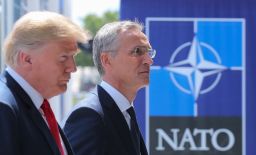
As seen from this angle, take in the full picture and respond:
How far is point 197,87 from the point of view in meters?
4.71

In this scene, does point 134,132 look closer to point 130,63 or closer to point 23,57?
point 130,63

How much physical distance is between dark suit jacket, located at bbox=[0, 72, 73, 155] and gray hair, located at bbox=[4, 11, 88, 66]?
8cm

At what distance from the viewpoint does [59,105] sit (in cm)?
633

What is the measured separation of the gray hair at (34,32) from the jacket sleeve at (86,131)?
1.50 feet

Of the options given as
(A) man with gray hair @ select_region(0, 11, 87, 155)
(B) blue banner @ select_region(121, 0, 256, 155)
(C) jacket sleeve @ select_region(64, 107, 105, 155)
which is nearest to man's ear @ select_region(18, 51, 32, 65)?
(A) man with gray hair @ select_region(0, 11, 87, 155)

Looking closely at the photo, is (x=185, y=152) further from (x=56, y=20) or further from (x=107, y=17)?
(x=107, y=17)

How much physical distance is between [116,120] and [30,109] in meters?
0.58

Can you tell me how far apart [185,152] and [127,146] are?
2.59 meters

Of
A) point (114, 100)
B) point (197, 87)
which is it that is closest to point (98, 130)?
point (114, 100)

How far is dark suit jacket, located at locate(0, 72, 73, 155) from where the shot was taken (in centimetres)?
155

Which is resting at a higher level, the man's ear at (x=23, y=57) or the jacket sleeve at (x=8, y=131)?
the man's ear at (x=23, y=57)

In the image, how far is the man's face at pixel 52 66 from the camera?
1717 mm

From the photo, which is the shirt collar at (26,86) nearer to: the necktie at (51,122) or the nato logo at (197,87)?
the necktie at (51,122)

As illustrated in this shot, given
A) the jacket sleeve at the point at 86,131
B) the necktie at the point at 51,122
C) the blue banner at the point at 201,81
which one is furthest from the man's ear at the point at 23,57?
the blue banner at the point at 201,81
